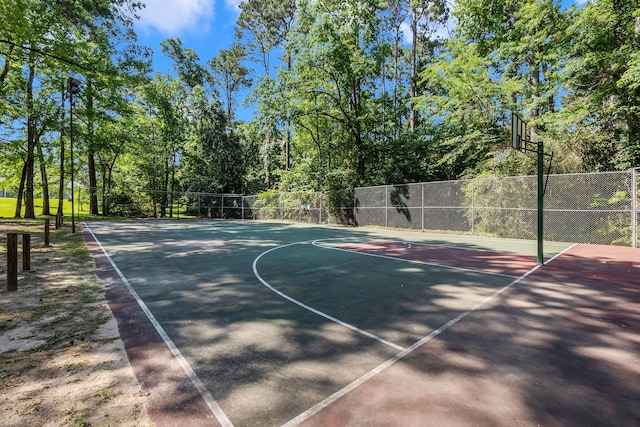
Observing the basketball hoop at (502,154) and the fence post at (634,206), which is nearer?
the fence post at (634,206)

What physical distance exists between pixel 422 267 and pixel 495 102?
46.1ft

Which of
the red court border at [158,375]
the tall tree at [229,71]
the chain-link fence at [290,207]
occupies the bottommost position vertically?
the red court border at [158,375]

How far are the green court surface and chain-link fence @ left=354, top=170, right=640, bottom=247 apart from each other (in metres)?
2.74

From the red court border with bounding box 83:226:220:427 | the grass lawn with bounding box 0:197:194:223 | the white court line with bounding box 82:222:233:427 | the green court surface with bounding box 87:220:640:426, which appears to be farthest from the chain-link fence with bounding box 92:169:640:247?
the grass lawn with bounding box 0:197:194:223

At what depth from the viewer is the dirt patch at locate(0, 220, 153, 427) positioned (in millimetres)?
2061

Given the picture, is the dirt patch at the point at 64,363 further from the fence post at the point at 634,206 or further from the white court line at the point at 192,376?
the fence post at the point at 634,206

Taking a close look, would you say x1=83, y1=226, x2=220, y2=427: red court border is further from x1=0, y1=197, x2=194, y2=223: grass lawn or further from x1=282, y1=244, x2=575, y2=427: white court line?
x1=0, y1=197, x2=194, y2=223: grass lawn

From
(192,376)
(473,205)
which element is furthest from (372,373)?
(473,205)

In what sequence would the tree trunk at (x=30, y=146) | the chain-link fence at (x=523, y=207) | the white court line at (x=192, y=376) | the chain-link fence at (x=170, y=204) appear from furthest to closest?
1. the chain-link fence at (x=170, y=204)
2. the tree trunk at (x=30, y=146)
3. the chain-link fence at (x=523, y=207)
4. the white court line at (x=192, y=376)

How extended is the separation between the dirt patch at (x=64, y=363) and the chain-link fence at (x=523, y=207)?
37.6 ft

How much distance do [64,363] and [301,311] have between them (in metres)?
2.43


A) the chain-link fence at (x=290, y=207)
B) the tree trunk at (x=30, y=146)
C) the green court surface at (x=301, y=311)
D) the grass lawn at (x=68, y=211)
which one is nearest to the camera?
the green court surface at (x=301, y=311)

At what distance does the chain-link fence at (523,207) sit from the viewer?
9.43 m

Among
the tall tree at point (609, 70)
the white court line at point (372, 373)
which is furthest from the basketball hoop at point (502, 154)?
the white court line at point (372, 373)
